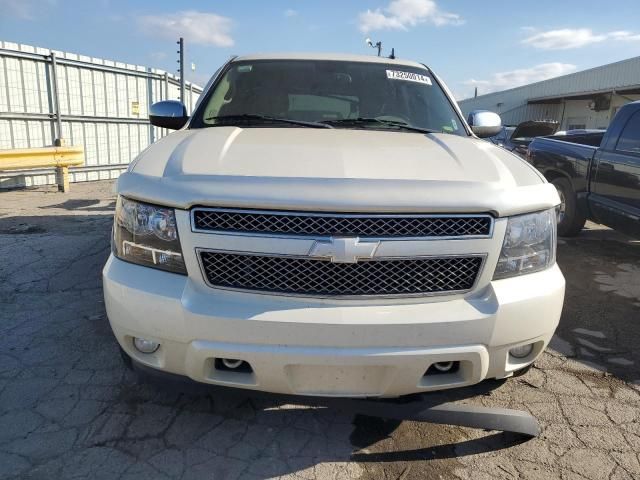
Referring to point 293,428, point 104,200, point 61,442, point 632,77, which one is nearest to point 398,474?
point 293,428

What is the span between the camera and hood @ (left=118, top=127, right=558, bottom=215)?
5.77ft

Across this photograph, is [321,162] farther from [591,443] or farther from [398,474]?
[591,443]

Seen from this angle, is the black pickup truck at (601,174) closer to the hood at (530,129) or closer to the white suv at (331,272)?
the white suv at (331,272)

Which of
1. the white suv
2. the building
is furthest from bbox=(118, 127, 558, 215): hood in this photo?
the building

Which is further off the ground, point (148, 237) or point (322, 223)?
point (322, 223)

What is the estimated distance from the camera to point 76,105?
31.9 ft

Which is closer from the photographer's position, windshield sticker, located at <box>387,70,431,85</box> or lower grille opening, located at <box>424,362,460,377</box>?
lower grille opening, located at <box>424,362,460,377</box>

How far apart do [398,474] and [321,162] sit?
1406 millimetres

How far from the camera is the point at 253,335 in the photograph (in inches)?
68.2

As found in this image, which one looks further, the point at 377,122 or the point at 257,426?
the point at 377,122

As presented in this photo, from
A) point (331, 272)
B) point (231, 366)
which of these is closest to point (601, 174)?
point (331, 272)

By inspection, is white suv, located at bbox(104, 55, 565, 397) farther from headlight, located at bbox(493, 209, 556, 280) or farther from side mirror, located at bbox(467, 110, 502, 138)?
side mirror, located at bbox(467, 110, 502, 138)

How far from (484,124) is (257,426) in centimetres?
284

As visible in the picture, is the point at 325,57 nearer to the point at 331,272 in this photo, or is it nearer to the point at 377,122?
the point at 377,122
